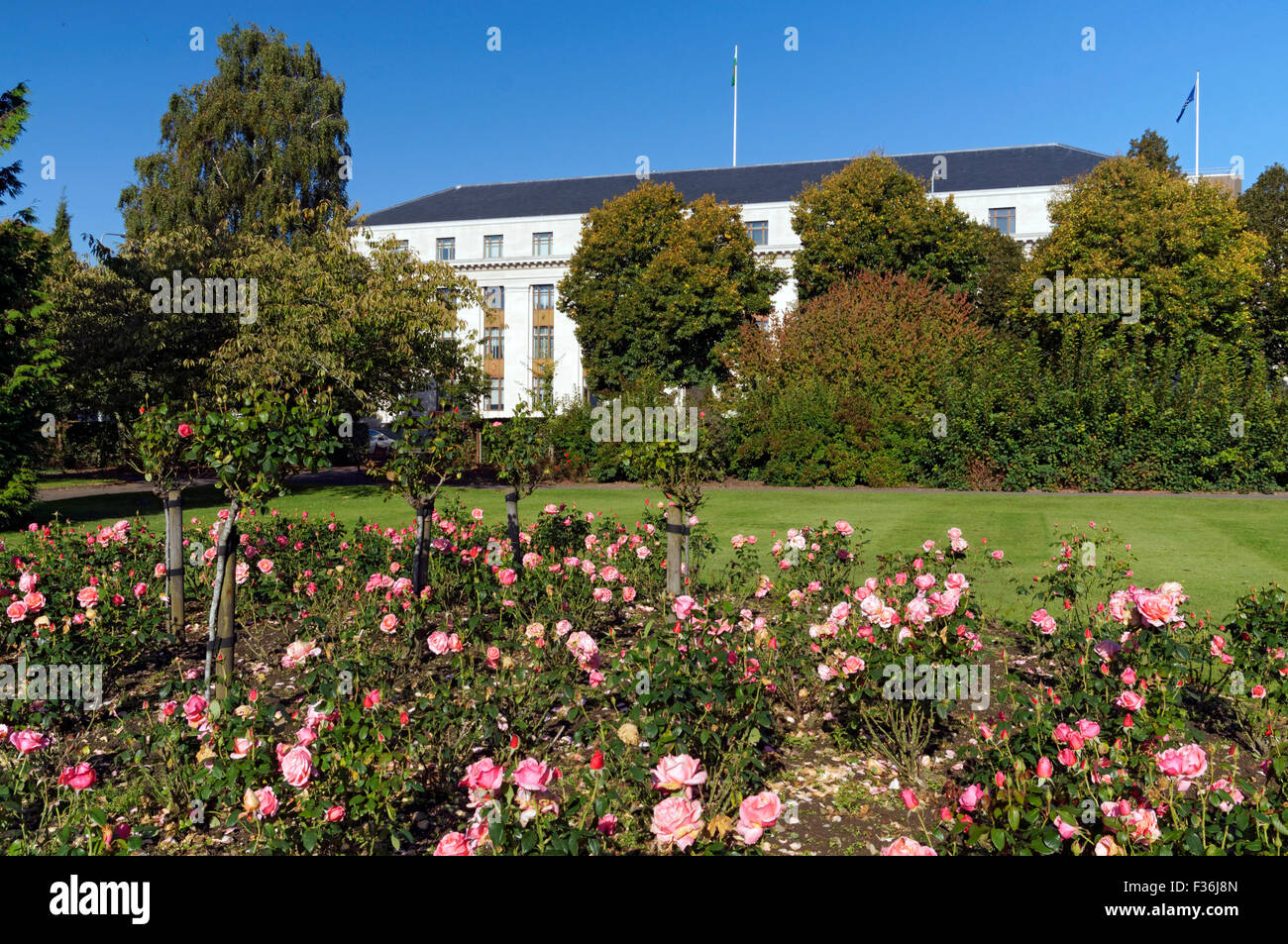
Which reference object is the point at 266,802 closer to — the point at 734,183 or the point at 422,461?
the point at 422,461

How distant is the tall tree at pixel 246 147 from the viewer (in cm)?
3019

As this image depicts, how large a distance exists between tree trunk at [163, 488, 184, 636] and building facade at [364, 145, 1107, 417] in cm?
4012

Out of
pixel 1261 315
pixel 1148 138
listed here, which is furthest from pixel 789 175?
pixel 1261 315

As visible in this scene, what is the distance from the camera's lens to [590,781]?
14.1 feet

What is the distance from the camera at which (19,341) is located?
16875 millimetres

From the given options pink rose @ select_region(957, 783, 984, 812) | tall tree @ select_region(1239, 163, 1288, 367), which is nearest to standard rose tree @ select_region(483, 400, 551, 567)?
pink rose @ select_region(957, 783, 984, 812)

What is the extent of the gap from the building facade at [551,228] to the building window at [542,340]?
6 centimetres

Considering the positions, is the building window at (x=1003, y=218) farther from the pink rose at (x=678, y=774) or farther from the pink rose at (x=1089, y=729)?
the pink rose at (x=678, y=774)

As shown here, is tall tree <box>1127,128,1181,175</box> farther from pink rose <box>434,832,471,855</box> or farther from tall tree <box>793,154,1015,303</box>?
pink rose <box>434,832,471,855</box>

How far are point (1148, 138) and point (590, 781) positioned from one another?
49159 millimetres

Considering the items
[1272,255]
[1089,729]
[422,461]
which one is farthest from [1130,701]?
[1272,255]

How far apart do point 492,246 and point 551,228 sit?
4237 mm

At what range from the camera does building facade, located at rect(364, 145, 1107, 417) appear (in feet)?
158
